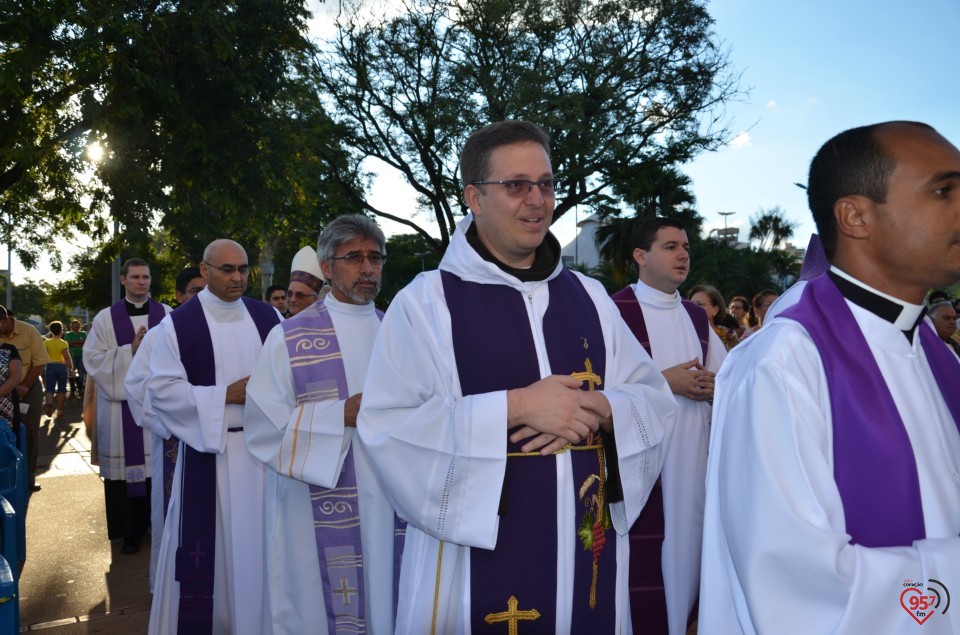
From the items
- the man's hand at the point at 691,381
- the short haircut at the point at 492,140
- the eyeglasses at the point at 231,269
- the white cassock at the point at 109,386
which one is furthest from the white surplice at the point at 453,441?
the white cassock at the point at 109,386

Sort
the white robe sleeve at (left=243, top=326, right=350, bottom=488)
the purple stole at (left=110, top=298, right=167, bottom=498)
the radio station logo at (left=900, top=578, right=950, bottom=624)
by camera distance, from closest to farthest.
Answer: the radio station logo at (left=900, top=578, right=950, bottom=624) → the white robe sleeve at (left=243, top=326, right=350, bottom=488) → the purple stole at (left=110, top=298, right=167, bottom=498)

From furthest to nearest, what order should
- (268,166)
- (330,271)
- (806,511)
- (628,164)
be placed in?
(628,164) < (268,166) < (330,271) < (806,511)

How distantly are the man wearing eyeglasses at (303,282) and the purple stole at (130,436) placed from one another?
6.90ft

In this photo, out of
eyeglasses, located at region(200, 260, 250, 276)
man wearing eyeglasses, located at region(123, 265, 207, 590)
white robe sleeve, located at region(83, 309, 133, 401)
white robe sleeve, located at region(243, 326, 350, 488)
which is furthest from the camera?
white robe sleeve, located at region(83, 309, 133, 401)

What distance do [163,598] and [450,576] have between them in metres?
2.68

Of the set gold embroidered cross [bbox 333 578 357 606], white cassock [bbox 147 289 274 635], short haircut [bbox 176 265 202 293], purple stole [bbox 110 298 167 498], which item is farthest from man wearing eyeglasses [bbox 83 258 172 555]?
A: gold embroidered cross [bbox 333 578 357 606]

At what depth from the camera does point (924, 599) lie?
1.65m

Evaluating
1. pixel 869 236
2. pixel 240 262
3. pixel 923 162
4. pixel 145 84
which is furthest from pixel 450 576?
pixel 145 84

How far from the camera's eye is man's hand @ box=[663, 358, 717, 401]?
4.56m

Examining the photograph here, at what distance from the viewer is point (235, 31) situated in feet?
39.8

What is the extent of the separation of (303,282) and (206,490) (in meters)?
1.78

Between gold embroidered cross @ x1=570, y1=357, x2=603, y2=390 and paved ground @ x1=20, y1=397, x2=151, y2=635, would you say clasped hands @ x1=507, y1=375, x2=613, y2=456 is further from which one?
paved ground @ x1=20, y1=397, x2=151, y2=635

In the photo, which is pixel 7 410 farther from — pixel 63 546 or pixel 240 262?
pixel 240 262

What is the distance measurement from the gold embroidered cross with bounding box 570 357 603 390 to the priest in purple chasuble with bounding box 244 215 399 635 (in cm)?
135
